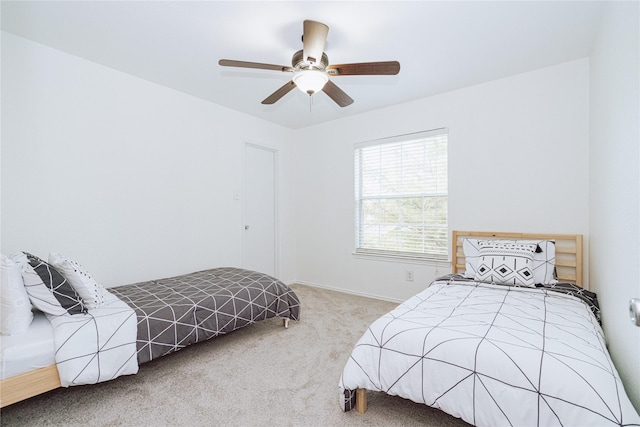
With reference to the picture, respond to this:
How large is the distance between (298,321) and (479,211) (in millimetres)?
2237

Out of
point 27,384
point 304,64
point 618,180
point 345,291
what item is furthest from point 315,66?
point 345,291

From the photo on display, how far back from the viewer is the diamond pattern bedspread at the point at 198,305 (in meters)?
2.12

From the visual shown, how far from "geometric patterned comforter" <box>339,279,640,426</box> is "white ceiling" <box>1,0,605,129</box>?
6.50 ft

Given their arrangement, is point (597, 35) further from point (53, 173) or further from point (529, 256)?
point (53, 173)

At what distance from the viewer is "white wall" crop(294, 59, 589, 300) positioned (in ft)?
9.34

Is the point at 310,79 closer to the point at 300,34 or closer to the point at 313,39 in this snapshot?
the point at 313,39

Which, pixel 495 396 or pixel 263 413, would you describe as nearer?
pixel 495 396

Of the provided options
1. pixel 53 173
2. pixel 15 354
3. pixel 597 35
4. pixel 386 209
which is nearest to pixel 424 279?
pixel 386 209

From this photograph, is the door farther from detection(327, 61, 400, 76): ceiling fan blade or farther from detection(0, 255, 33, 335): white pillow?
detection(0, 255, 33, 335): white pillow

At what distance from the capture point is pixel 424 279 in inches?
145

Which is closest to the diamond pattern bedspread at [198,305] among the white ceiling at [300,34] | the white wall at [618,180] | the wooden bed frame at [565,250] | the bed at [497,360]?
the bed at [497,360]

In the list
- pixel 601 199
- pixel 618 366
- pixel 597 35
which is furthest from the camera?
pixel 597 35

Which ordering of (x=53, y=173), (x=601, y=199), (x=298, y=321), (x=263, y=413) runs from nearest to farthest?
(x=263, y=413), (x=601, y=199), (x=53, y=173), (x=298, y=321)

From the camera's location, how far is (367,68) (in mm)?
2111
